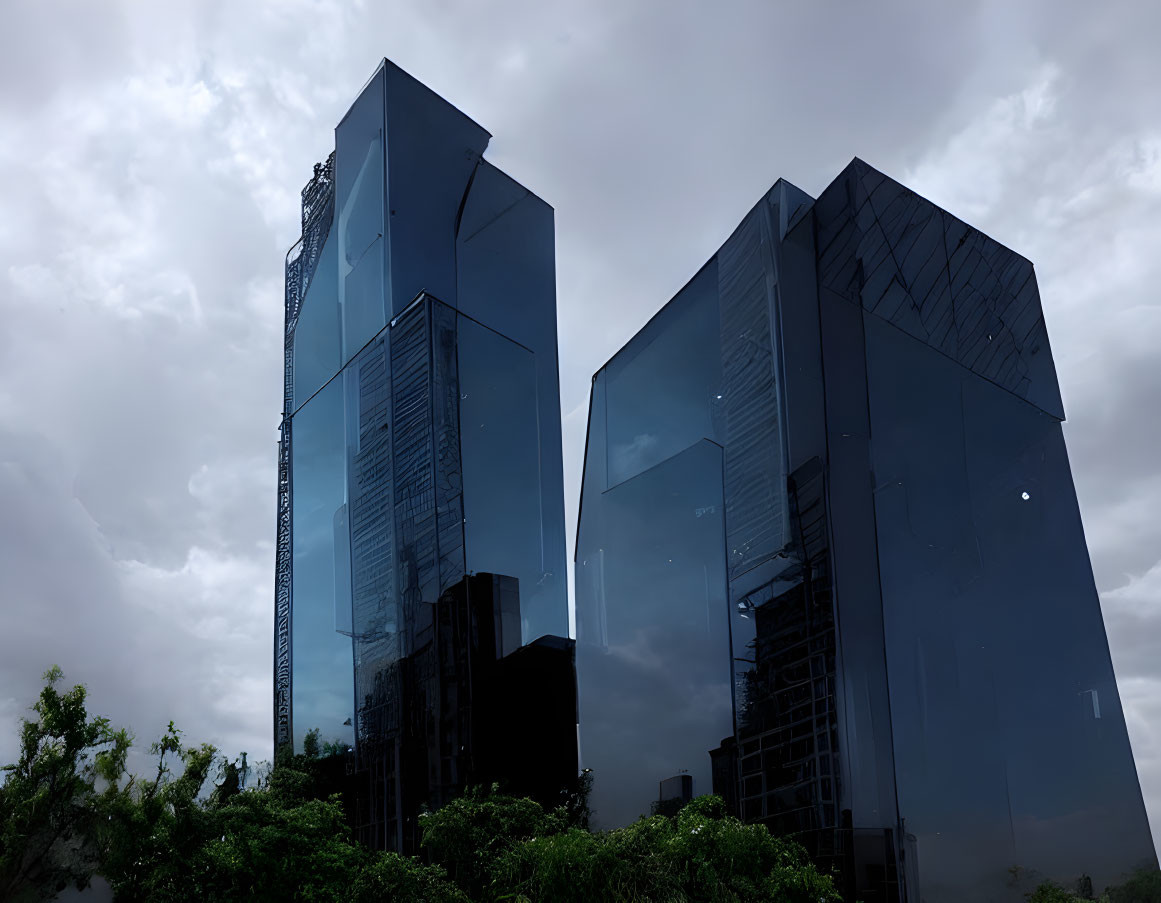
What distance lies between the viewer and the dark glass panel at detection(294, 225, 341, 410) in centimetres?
2125

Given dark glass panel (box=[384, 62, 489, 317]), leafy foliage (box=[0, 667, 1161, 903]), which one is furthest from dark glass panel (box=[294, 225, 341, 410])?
leafy foliage (box=[0, 667, 1161, 903])

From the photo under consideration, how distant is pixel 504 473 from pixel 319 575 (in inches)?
161

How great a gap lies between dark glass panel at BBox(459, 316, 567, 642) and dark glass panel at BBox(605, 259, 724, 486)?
5.36 ft

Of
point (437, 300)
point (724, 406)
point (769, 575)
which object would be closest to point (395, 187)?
point (437, 300)

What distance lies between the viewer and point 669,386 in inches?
771

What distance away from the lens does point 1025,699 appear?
1648 centimetres

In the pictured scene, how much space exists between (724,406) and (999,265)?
6489 millimetres

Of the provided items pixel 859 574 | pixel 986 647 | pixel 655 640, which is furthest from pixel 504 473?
pixel 986 647

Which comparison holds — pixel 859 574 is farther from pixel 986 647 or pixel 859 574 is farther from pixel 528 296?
pixel 528 296

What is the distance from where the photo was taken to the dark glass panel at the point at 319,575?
1923cm

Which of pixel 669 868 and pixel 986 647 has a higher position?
pixel 986 647

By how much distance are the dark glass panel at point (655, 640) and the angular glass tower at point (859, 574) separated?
4 cm

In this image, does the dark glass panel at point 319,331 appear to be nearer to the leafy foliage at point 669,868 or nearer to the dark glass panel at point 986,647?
the dark glass panel at point 986,647

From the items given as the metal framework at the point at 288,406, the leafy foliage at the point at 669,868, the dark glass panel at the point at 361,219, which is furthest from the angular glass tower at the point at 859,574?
the metal framework at the point at 288,406
